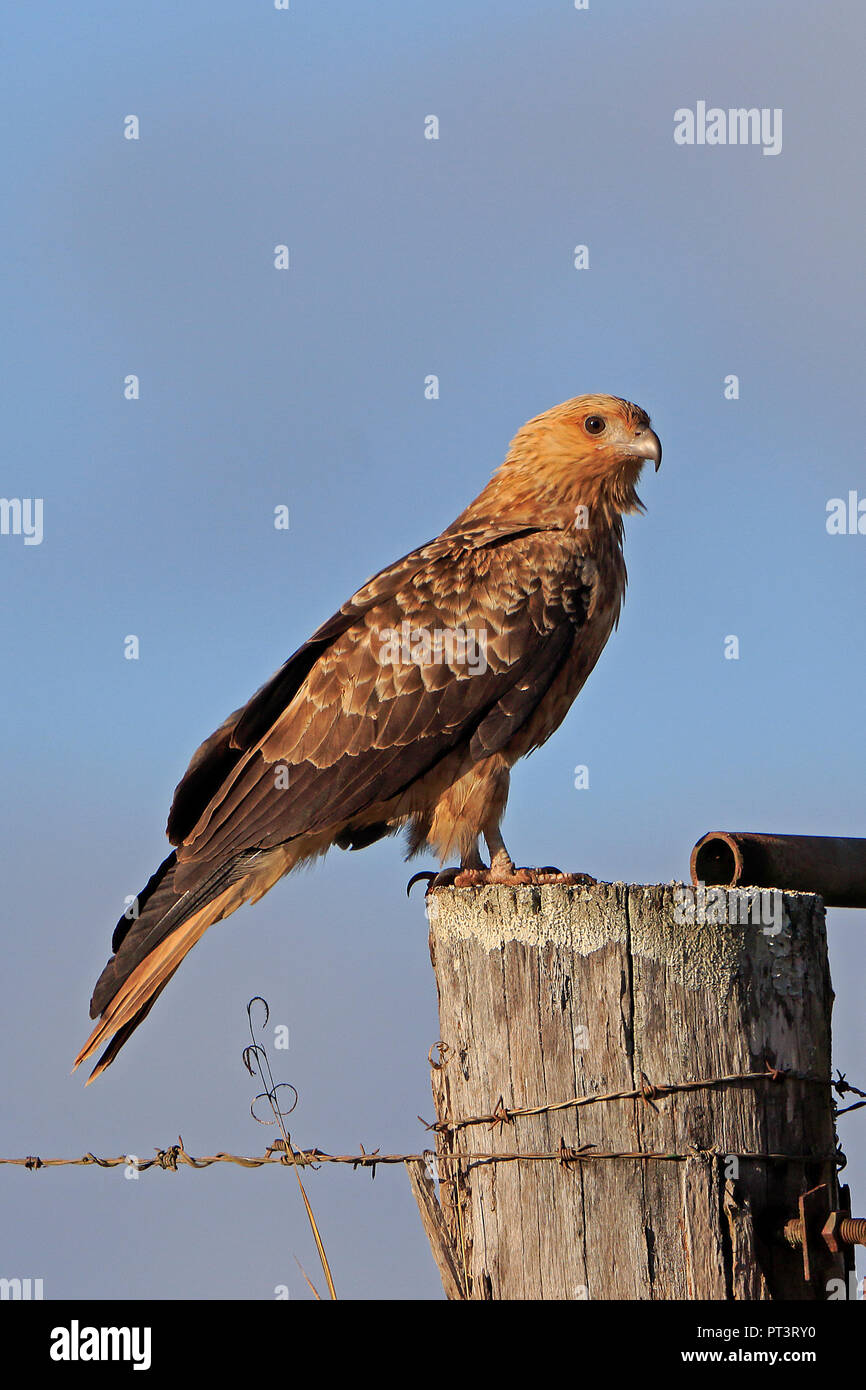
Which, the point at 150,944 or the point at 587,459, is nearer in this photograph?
the point at 150,944

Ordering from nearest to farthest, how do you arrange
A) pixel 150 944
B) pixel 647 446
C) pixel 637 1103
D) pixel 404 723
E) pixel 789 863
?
pixel 637 1103, pixel 789 863, pixel 150 944, pixel 404 723, pixel 647 446

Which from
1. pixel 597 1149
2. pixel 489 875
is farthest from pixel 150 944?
pixel 597 1149

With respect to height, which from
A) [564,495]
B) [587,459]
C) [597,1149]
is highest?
[587,459]

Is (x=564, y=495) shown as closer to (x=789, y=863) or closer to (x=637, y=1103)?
(x=789, y=863)

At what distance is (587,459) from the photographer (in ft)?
22.9

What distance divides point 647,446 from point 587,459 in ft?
0.99

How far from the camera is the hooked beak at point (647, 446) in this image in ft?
22.5

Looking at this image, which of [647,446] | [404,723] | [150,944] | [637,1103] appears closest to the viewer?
[637,1103]

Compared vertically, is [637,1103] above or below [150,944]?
below

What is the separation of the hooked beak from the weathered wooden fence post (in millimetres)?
3670

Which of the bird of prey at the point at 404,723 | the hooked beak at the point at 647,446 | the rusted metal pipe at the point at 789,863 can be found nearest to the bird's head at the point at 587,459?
the hooked beak at the point at 647,446

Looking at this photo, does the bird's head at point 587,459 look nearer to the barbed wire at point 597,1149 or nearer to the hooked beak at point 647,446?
the hooked beak at point 647,446

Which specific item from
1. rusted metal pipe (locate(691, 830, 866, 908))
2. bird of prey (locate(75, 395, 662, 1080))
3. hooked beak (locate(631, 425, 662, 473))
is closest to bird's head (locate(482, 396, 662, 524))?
hooked beak (locate(631, 425, 662, 473))
